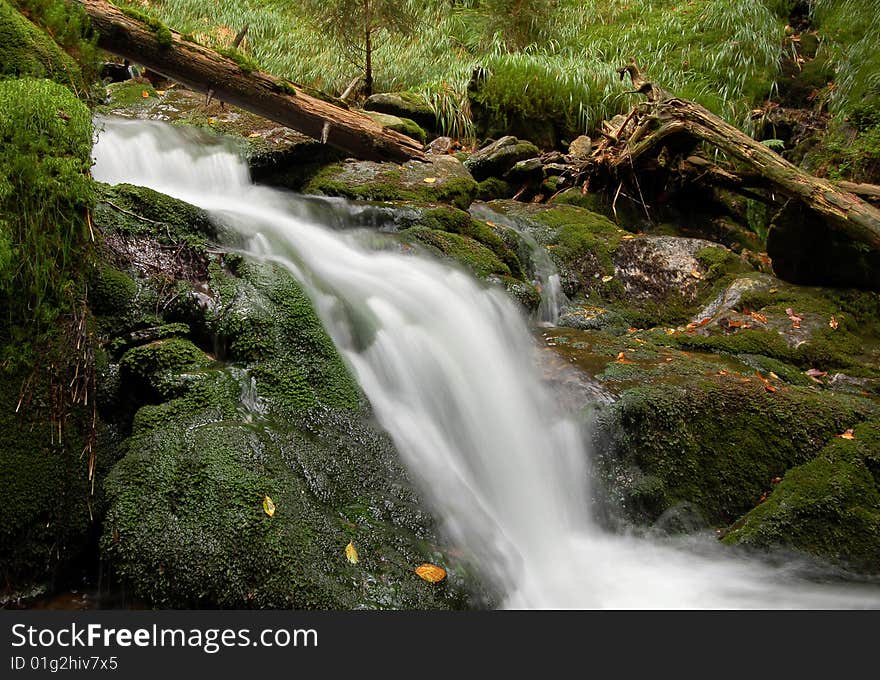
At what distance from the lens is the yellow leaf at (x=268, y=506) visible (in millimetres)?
2398

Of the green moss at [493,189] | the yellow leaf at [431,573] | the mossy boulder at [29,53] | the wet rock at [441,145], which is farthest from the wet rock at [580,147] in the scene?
the yellow leaf at [431,573]

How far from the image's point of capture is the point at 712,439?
142 inches

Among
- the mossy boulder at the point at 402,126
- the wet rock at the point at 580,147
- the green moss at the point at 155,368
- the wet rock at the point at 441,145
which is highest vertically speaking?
the wet rock at the point at 580,147

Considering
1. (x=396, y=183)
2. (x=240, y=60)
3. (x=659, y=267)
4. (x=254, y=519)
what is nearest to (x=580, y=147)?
(x=659, y=267)

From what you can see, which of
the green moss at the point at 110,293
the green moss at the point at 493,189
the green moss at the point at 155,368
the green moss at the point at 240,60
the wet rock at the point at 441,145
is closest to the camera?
the green moss at the point at 155,368

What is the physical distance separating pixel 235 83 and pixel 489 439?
→ 11.7 ft

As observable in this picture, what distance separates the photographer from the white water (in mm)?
3020

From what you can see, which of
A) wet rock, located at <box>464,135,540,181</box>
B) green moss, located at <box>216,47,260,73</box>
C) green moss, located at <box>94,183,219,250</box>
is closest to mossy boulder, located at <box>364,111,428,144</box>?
wet rock, located at <box>464,135,540,181</box>

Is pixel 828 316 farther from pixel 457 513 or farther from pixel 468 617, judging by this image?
pixel 468 617

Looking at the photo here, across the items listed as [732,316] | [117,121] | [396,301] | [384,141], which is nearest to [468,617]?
[396,301]

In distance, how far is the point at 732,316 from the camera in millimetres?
5332

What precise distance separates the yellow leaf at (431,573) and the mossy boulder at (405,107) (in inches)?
272

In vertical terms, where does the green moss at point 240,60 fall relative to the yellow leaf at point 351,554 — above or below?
above

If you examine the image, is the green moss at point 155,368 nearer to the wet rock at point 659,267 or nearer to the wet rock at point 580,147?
the wet rock at point 659,267
